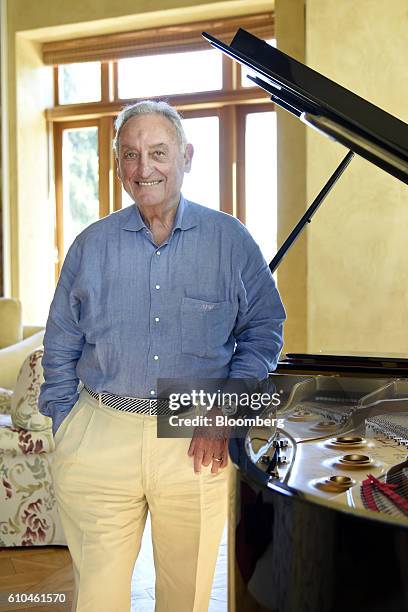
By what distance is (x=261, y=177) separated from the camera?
7.14 m

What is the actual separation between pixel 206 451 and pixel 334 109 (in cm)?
81

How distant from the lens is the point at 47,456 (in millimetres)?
3615

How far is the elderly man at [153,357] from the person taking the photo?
1.81 metres

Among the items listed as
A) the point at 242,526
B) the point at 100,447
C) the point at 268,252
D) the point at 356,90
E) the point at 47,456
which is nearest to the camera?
the point at 242,526

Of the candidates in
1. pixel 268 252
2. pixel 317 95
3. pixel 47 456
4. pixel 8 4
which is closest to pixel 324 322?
pixel 47 456

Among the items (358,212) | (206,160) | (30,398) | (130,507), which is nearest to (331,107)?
(130,507)

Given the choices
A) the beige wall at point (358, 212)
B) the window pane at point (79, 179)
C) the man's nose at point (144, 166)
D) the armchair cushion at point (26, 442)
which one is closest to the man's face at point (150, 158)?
the man's nose at point (144, 166)

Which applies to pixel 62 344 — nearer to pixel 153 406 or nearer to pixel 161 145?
pixel 153 406

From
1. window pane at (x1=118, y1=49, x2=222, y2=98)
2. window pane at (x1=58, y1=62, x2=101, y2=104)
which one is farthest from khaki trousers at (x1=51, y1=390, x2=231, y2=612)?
window pane at (x1=58, y1=62, x2=101, y2=104)

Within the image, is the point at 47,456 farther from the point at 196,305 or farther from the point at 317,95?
the point at 317,95

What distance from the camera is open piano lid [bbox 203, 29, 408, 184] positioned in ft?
4.50

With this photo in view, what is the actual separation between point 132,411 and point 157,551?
13.8 inches

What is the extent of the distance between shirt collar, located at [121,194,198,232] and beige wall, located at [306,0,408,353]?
105 inches

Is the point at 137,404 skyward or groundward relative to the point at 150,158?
groundward
